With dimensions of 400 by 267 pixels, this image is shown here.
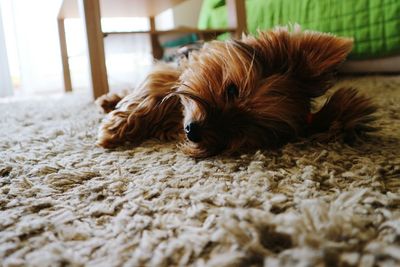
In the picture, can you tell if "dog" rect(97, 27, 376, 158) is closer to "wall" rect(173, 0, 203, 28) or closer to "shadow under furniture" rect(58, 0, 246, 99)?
"shadow under furniture" rect(58, 0, 246, 99)

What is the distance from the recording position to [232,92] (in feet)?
2.58

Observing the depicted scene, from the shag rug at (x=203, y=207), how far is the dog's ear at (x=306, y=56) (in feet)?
0.47

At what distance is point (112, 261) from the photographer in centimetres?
40

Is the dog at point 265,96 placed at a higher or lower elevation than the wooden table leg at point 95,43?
lower

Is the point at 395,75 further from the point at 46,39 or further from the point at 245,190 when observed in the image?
the point at 46,39

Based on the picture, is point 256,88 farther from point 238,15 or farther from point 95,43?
point 238,15

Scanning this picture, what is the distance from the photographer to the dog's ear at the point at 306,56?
0.83 metres

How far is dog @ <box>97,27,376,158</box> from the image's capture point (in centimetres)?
77

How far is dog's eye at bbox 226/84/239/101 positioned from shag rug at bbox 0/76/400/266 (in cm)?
12

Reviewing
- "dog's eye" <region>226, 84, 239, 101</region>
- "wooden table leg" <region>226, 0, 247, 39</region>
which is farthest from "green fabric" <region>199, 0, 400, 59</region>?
"dog's eye" <region>226, 84, 239, 101</region>

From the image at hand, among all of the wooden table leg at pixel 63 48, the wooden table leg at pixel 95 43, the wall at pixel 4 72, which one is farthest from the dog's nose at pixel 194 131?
the wall at pixel 4 72

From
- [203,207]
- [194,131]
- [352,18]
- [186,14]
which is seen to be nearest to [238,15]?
[352,18]

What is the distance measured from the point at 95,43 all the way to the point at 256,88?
1111 millimetres

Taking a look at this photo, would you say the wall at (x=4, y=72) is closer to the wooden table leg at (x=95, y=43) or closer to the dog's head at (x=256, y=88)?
the wooden table leg at (x=95, y=43)
